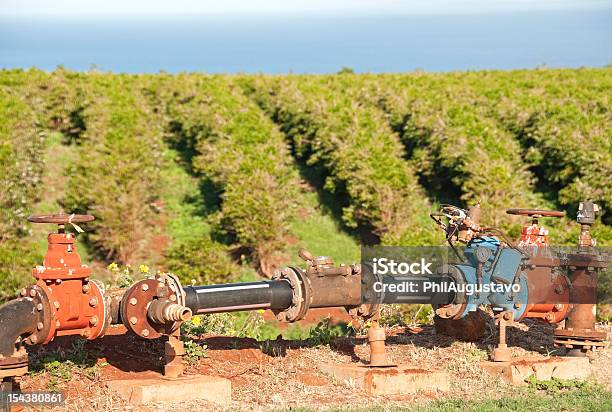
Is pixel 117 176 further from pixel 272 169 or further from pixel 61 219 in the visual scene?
pixel 61 219

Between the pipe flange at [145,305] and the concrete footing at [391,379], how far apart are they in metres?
1.38

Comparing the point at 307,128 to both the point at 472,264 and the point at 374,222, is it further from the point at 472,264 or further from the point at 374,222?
the point at 472,264

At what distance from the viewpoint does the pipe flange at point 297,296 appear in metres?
6.27

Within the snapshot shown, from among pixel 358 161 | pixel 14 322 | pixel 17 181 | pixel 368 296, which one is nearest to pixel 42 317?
pixel 14 322

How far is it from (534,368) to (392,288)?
49.4 inches

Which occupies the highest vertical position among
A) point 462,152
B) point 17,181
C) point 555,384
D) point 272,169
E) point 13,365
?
point 462,152

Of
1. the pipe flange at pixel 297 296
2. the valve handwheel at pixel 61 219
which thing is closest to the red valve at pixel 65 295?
the valve handwheel at pixel 61 219

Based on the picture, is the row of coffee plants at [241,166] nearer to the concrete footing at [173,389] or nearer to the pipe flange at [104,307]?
the concrete footing at [173,389]

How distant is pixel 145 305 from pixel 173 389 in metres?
0.55

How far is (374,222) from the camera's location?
1566 cm

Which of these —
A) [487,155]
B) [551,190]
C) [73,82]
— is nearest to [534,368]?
[487,155]

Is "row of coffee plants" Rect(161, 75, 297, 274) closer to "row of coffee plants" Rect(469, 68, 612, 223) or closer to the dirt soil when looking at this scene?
"row of coffee plants" Rect(469, 68, 612, 223)

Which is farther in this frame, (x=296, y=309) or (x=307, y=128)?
(x=307, y=128)

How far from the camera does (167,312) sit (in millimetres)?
5648
